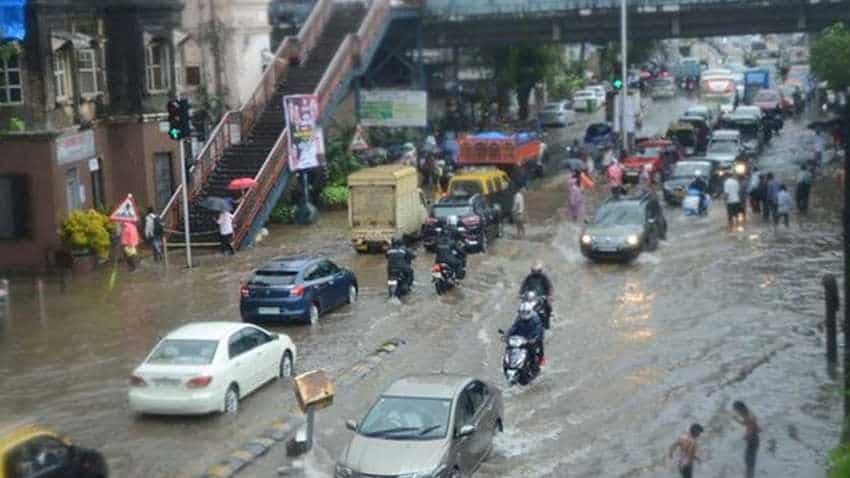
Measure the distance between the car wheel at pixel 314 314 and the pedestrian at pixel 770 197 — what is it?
16.8 meters

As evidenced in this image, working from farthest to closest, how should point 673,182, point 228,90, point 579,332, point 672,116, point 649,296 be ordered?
point 672,116, point 228,90, point 673,182, point 649,296, point 579,332

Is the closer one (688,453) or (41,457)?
(41,457)

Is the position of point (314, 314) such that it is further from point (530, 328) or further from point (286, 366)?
point (530, 328)

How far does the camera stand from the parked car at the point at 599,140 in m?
56.3

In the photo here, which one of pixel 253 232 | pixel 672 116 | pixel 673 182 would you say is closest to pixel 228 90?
pixel 253 232

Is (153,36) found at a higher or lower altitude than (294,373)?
higher

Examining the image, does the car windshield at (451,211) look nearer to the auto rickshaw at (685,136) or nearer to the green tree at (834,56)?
the green tree at (834,56)

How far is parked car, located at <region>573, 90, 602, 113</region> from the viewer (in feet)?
281

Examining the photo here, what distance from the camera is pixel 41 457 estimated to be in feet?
48.9

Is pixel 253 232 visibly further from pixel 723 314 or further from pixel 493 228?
pixel 723 314

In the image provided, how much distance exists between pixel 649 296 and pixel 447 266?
4539mm

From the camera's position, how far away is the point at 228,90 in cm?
5044

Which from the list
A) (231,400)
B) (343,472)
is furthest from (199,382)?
(343,472)

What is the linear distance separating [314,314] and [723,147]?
92.0 ft
